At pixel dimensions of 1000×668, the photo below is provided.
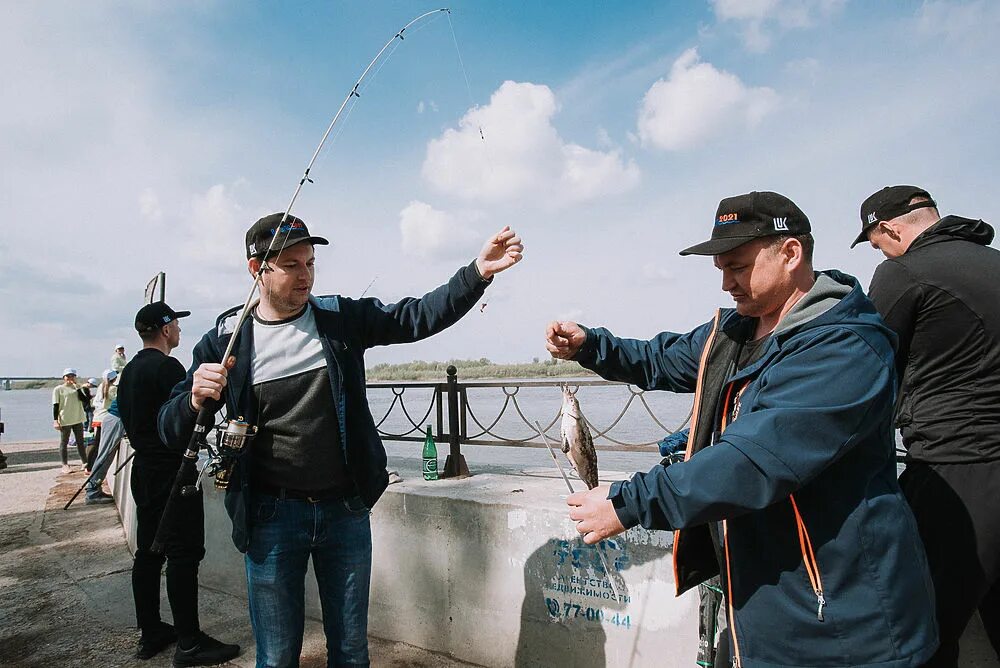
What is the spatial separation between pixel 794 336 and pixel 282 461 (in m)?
2.06

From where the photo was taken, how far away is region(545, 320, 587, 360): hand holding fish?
2686mm

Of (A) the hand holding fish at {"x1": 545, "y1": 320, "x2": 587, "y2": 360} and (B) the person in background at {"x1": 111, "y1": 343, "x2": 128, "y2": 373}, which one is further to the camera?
(B) the person in background at {"x1": 111, "y1": 343, "x2": 128, "y2": 373}

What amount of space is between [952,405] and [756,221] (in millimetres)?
1096

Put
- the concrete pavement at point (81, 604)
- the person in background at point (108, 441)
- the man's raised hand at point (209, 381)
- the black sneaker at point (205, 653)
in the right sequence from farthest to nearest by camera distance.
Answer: the person in background at point (108, 441), the concrete pavement at point (81, 604), the black sneaker at point (205, 653), the man's raised hand at point (209, 381)

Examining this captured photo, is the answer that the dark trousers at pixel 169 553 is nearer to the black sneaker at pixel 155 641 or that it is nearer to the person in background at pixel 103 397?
the black sneaker at pixel 155 641

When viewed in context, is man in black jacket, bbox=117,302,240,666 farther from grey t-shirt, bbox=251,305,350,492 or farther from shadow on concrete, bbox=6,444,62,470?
shadow on concrete, bbox=6,444,62,470

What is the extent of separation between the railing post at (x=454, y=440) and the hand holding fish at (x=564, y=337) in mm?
2041

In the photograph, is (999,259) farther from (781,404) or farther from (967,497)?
(781,404)

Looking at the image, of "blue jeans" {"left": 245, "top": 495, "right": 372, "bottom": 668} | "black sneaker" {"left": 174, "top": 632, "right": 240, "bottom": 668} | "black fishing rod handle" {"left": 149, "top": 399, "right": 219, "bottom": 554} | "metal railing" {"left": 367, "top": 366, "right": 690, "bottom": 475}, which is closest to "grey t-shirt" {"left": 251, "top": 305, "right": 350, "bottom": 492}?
"blue jeans" {"left": 245, "top": 495, "right": 372, "bottom": 668}

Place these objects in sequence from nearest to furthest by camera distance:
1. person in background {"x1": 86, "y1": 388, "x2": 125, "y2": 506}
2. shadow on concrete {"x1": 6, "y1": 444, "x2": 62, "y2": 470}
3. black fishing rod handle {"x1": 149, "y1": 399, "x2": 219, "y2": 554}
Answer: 1. black fishing rod handle {"x1": 149, "y1": 399, "x2": 219, "y2": 554}
2. person in background {"x1": 86, "y1": 388, "x2": 125, "y2": 506}
3. shadow on concrete {"x1": 6, "y1": 444, "x2": 62, "y2": 470}

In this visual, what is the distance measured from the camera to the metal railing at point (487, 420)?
423cm

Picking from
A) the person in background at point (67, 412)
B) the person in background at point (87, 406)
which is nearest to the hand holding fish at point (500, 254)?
the person in background at point (87, 406)

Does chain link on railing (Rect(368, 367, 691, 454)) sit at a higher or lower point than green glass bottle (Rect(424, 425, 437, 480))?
higher

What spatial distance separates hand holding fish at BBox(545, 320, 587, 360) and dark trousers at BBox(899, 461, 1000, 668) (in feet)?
4.53
